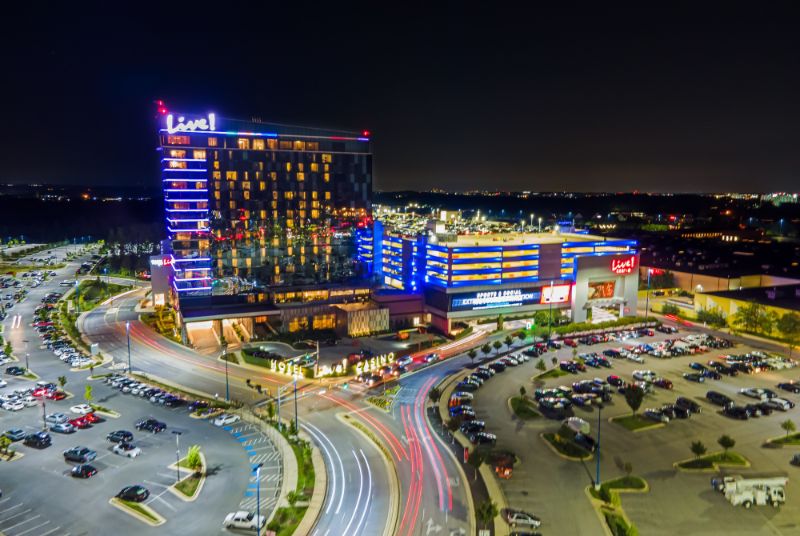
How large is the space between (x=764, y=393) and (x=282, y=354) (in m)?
51.7

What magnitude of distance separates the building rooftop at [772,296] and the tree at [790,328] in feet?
10.6

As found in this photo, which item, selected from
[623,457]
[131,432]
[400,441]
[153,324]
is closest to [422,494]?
[400,441]

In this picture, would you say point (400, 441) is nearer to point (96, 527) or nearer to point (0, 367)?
point (96, 527)

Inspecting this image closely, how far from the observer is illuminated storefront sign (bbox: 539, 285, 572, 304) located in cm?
8288

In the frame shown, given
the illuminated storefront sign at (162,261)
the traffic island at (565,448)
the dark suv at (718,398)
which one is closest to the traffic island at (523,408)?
the traffic island at (565,448)

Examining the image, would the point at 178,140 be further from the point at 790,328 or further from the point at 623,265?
the point at 790,328

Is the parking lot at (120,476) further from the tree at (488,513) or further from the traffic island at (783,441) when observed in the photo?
the traffic island at (783,441)

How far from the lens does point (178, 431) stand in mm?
43812

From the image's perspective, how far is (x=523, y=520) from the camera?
101 feet

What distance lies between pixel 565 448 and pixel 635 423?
29.4 ft

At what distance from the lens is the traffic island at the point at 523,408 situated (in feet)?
154

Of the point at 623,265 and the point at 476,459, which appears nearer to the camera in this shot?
the point at 476,459

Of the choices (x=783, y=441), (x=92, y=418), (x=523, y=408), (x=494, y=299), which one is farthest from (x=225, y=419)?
(x=494, y=299)

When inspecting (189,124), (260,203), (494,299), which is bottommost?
(494,299)
